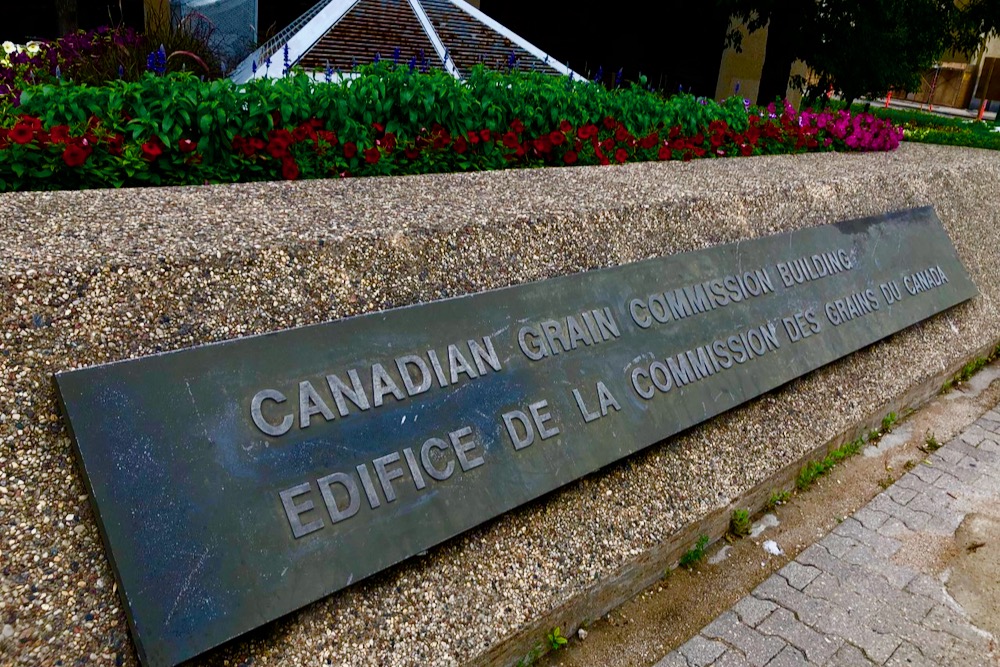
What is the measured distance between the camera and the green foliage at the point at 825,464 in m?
3.00

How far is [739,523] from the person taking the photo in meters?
2.69

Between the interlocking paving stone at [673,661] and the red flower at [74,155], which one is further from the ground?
the red flower at [74,155]

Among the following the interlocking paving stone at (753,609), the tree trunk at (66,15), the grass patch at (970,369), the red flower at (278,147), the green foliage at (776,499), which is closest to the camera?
the interlocking paving stone at (753,609)

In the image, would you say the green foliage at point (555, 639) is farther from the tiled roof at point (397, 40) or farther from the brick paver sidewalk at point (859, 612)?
the tiled roof at point (397, 40)

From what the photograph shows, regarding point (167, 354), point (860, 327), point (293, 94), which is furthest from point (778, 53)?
point (167, 354)

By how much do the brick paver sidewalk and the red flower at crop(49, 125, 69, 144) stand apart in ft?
8.70

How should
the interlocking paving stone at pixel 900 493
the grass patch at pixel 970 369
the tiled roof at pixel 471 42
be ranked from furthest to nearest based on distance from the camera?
the tiled roof at pixel 471 42
the grass patch at pixel 970 369
the interlocking paving stone at pixel 900 493

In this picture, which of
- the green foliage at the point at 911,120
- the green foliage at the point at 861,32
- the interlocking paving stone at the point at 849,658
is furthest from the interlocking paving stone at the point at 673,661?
the green foliage at the point at 911,120

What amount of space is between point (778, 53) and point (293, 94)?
8.98 m

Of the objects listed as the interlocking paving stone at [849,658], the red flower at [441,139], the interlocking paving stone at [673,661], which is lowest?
the interlocking paving stone at [673,661]

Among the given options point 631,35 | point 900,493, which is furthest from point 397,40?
point 631,35

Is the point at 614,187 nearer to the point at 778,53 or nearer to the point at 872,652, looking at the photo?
the point at 872,652

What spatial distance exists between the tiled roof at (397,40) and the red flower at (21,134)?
8.83 feet

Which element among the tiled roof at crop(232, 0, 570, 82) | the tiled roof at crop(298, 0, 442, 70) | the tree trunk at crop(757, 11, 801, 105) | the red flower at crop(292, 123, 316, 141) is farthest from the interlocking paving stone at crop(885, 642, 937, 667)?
the tree trunk at crop(757, 11, 801, 105)
